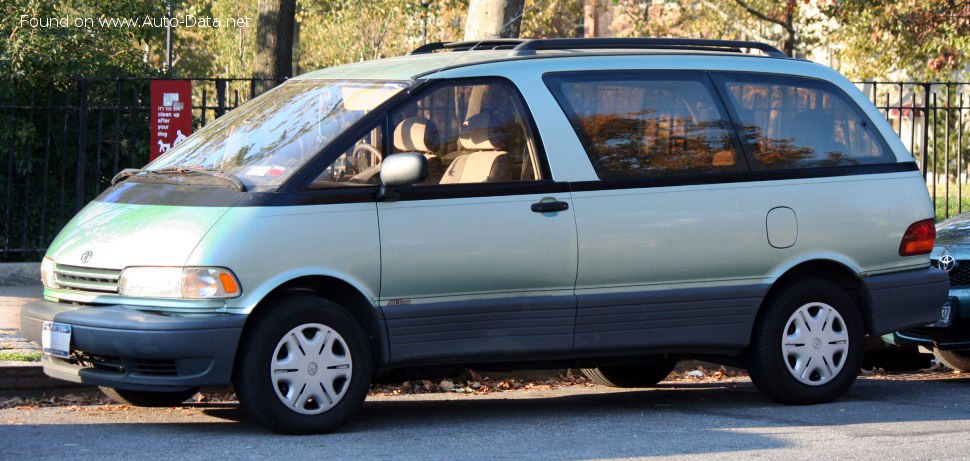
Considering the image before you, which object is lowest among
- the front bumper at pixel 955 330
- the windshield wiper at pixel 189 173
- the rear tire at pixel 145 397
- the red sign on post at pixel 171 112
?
the rear tire at pixel 145 397

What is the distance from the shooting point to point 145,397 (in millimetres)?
7285

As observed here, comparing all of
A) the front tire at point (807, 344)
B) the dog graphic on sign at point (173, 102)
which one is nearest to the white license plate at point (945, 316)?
the front tire at point (807, 344)

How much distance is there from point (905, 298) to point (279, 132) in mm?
3629

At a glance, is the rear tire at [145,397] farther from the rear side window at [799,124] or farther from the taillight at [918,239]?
the taillight at [918,239]

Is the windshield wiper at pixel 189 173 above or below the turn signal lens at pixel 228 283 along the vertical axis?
above

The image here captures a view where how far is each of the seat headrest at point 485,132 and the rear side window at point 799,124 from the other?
4.49ft

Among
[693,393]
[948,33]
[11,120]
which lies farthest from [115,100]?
[948,33]

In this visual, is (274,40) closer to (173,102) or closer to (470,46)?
(173,102)

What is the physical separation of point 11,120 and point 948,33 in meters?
13.9

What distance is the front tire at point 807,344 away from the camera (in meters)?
7.48

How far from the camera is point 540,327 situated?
22.7ft

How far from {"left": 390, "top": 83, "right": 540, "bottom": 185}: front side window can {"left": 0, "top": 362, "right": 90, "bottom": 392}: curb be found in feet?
8.85

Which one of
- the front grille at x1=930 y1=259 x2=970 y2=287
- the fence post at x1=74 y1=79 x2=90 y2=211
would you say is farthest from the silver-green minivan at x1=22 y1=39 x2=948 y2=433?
the fence post at x1=74 y1=79 x2=90 y2=211

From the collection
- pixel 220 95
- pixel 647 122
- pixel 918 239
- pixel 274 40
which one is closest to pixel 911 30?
pixel 274 40
